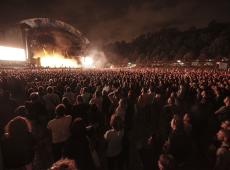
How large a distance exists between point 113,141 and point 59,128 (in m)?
1.11

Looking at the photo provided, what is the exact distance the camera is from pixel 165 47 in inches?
4478

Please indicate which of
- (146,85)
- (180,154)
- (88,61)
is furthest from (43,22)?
(180,154)

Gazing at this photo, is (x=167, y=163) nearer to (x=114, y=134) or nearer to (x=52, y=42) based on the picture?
(x=114, y=134)

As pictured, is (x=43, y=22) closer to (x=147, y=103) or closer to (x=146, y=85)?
(x=146, y=85)

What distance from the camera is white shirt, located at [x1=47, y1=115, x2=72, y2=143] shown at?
18.9ft

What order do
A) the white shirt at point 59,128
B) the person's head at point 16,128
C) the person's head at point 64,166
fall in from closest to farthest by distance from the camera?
the person's head at point 64,166 → the person's head at point 16,128 → the white shirt at point 59,128

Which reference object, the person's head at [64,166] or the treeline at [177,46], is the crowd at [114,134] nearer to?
the person's head at [64,166]

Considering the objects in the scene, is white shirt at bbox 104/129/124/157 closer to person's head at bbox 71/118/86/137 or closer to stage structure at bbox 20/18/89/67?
person's head at bbox 71/118/86/137

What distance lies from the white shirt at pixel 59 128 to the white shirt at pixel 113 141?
2.73 ft

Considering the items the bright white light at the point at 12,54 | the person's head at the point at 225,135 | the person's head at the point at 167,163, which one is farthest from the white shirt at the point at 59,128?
the bright white light at the point at 12,54

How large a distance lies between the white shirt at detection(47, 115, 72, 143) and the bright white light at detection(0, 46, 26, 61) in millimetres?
48967

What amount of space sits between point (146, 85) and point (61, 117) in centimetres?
859

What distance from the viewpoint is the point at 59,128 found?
5.78 metres

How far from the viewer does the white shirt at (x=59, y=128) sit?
18.9ft
